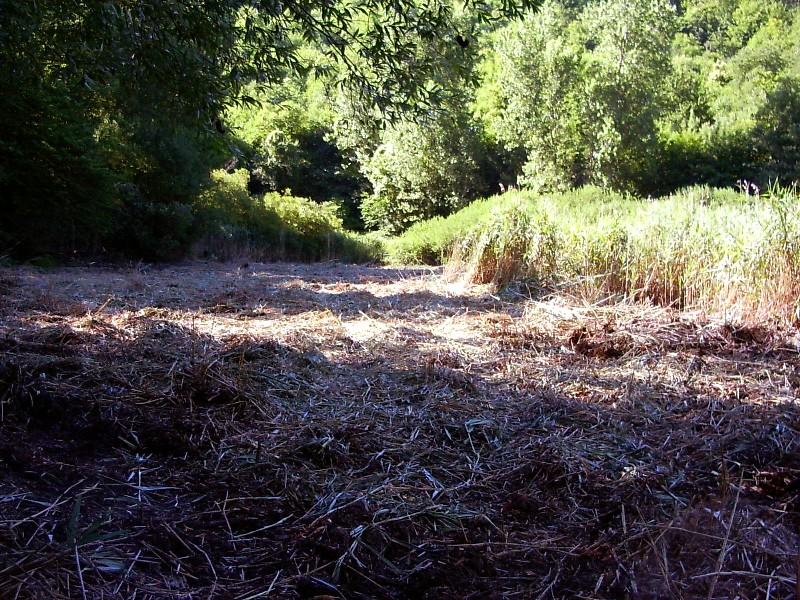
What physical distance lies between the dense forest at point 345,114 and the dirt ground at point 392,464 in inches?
61.2

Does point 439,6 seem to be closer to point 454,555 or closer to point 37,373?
point 37,373

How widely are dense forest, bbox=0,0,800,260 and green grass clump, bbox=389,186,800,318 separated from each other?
1.80m

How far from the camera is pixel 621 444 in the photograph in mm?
2377

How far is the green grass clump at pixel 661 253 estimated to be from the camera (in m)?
4.46

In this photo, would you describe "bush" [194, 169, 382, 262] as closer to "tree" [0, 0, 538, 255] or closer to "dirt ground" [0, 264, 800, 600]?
"tree" [0, 0, 538, 255]

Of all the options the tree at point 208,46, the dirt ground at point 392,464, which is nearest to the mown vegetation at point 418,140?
the tree at point 208,46

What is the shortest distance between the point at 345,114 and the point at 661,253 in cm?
292

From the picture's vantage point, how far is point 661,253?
5.26 m

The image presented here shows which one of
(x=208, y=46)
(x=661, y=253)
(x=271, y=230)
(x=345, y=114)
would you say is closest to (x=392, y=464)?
(x=208, y=46)

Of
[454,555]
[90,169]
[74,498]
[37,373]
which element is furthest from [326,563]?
[90,169]

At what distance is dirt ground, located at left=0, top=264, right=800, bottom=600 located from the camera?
147 centimetres

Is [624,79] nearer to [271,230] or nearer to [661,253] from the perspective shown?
[271,230]

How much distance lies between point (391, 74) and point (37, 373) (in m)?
2.46

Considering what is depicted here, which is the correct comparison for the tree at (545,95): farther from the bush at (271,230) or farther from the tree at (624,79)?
the bush at (271,230)
